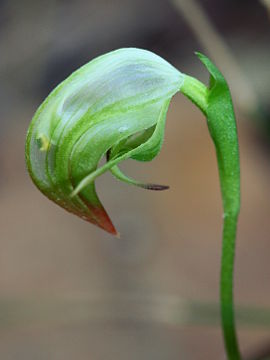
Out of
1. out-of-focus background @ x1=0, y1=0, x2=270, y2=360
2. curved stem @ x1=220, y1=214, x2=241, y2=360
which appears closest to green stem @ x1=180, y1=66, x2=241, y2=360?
curved stem @ x1=220, y1=214, x2=241, y2=360

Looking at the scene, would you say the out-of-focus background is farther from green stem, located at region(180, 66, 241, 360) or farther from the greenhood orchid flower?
the greenhood orchid flower

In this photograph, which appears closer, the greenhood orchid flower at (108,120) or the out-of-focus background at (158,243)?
the greenhood orchid flower at (108,120)

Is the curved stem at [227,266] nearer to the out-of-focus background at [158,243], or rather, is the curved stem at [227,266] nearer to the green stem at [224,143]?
the green stem at [224,143]

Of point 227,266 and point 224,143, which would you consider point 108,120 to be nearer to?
point 224,143

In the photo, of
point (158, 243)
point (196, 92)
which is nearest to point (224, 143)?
point (196, 92)

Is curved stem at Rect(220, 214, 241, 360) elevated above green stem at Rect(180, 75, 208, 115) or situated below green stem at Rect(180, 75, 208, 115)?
below

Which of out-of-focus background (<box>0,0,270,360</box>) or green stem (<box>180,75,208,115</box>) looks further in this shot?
out-of-focus background (<box>0,0,270,360</box>)

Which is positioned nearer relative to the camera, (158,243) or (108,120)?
Answer: (108,120)

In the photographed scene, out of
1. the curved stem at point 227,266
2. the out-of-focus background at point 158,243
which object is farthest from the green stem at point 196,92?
the out-of-focus background at point 158,243
